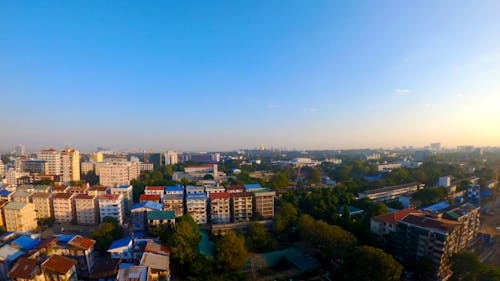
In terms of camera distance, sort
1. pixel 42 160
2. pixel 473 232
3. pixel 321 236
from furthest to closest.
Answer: pixel 42 160 → pixel 473 232 → pixel 321 236

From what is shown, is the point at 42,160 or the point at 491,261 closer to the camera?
the point at 491,261

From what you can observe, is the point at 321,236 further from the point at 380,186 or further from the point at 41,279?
the point at 380,186

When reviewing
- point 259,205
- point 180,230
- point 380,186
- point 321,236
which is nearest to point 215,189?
point 259,205

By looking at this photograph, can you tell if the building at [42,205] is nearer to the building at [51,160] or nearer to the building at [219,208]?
the building at [219,208]

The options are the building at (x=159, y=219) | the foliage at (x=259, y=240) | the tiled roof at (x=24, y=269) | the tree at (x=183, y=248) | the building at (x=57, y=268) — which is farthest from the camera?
the building at (x=159, y=219)

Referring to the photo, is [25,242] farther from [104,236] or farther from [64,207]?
[64,207]

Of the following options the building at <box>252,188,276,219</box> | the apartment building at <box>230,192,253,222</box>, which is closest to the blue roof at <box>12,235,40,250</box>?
the apartment building at <box>230,192,253,222</box>

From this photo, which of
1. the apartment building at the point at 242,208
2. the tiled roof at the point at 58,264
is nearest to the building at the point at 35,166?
the tiled roof at the point at 58,264
